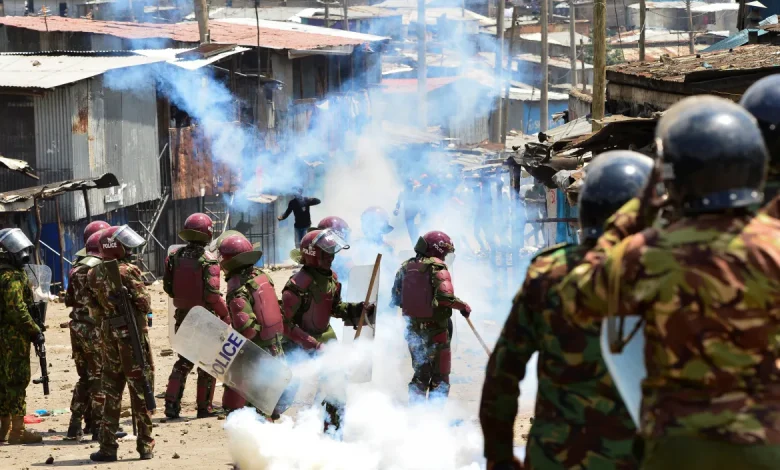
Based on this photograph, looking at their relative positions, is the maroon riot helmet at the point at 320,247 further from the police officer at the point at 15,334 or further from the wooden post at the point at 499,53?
the wooden post at the point at 499,53

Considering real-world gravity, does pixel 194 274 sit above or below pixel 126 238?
below

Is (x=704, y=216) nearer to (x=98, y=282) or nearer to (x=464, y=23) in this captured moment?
(x=98, y=282)

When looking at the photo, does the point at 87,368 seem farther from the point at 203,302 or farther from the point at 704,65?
the point at 704,65

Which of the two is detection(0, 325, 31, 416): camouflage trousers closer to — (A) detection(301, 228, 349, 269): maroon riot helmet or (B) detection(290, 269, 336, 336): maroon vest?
(B) detection(290, 269, 336, 336): maroon vest

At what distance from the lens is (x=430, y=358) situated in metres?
10.2

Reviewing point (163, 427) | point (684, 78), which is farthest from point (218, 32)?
point (163, 427)

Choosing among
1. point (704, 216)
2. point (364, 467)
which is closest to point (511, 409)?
point (704, 216)

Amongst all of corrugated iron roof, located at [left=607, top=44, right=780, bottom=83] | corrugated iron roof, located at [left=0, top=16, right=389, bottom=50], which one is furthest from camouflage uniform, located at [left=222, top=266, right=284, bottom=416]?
corrugated iron roof, located at [left=0, top=16, right=389, bottom=50]

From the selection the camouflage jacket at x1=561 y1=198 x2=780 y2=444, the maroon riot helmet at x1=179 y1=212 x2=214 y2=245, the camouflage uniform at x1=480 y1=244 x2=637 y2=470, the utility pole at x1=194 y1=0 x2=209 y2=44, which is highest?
the utility pole at x1=194 y1=0 x2=209 y2=44

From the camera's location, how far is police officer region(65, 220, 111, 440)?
9.21 m

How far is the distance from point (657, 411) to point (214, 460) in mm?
6285

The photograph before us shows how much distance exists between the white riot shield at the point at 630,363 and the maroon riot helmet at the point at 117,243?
622 centimetres

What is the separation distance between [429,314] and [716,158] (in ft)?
24.0

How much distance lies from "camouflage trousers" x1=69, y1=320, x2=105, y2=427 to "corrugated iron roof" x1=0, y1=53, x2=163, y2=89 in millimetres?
11094
